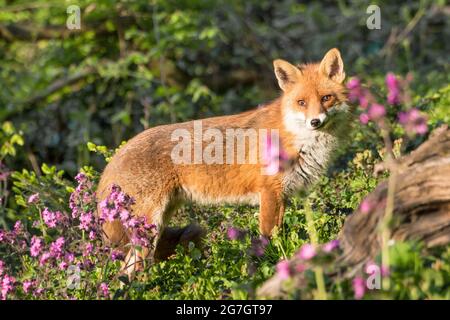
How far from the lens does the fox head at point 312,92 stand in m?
5.86

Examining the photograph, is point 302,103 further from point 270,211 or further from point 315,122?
point 270,211

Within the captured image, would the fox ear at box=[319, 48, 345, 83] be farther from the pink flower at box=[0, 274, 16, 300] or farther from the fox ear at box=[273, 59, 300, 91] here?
the pink flower at box=[0, 274, 16, 300]

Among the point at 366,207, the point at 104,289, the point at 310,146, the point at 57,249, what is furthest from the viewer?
the point at 310,146

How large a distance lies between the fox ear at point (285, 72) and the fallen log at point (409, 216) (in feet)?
6.75

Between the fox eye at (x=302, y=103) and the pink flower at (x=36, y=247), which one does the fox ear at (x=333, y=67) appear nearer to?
the fox eye at (x=302, y=103)

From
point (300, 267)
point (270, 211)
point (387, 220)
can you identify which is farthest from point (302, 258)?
point (270, 211)

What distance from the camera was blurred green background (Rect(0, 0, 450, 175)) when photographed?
11.0 meters

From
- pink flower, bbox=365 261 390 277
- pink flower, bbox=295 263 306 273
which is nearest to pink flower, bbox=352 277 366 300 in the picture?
pink flower, bbox=365 261 390 277

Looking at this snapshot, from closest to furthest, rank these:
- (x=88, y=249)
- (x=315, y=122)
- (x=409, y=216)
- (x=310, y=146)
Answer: (x=409, y=216) < (x=88, y=249) < (x=315, y=122) < (x=310, y=146)

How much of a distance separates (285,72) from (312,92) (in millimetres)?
408

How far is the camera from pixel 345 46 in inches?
524

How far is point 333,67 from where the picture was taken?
20.4 ft

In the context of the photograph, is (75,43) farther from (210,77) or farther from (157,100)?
(210,77)
